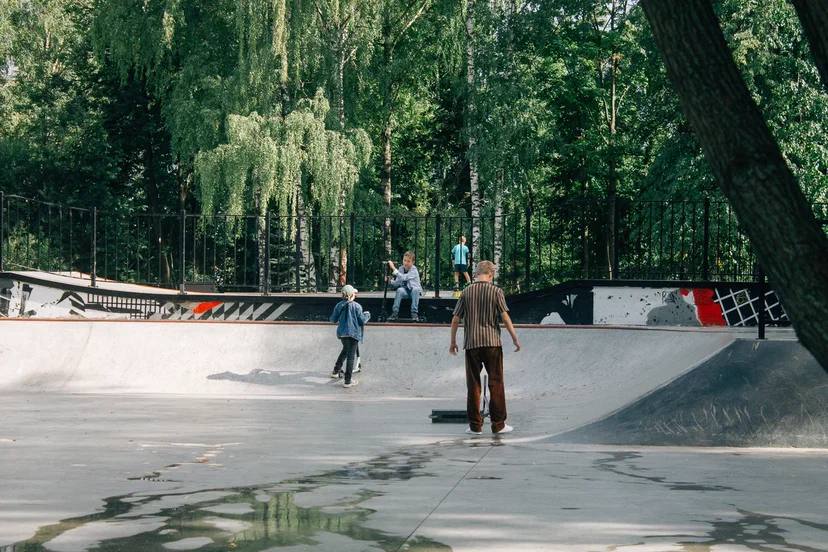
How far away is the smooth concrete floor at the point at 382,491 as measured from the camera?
6.09 meters

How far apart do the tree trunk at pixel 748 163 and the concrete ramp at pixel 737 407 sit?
255 inches

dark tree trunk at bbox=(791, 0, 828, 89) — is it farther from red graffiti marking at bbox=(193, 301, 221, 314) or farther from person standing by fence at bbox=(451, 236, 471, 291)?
person standing by fence at bbox=(451, 236, 471, 291)

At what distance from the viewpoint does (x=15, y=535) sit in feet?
19.9

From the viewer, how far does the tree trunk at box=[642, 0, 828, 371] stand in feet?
13.2

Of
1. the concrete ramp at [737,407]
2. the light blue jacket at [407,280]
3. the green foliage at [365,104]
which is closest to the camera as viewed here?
the concrete ramp at [737,407]

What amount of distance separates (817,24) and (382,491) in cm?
456

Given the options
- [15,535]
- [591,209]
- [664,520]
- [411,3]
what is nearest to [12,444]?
[15,535]

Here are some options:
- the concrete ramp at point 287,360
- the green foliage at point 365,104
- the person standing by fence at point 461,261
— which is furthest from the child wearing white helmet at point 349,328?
the green foliage at point 365,104

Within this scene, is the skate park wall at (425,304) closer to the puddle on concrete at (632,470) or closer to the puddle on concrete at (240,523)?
the puddle on concrete at (632,470)

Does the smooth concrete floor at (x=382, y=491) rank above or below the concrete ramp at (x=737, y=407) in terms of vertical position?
below

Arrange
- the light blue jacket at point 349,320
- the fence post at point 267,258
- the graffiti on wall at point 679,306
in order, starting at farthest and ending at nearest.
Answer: the fence post at point 267,258, the graffiti on wall at point 679,306, the light blue jacket at point 349,320

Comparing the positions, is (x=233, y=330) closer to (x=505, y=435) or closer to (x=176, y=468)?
(x=505, y=435)

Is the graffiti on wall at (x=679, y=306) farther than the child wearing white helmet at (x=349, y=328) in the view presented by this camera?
Yes

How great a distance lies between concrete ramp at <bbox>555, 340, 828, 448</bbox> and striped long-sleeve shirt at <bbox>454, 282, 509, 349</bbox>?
1.28 meters
